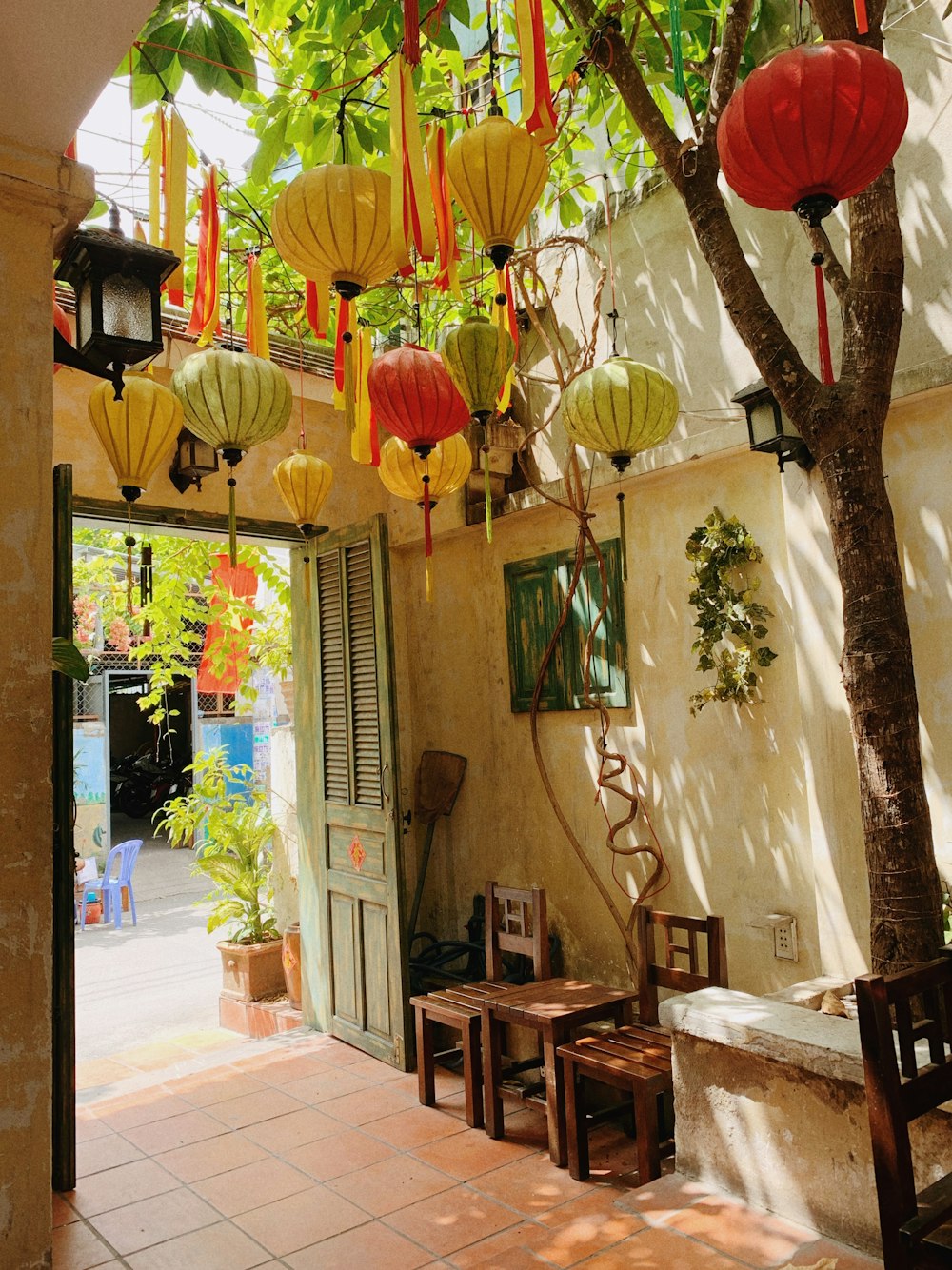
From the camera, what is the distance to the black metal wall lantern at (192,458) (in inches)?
177

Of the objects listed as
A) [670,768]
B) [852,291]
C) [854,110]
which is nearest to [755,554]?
[670,768]


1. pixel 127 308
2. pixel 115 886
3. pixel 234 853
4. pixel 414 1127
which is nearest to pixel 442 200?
pixel 127 308

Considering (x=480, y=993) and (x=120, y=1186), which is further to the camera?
(x=480, y=993)

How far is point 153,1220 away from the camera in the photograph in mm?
3166

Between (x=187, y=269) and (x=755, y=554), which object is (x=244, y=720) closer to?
(x=187, y=269)

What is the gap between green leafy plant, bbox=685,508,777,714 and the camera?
145 inches

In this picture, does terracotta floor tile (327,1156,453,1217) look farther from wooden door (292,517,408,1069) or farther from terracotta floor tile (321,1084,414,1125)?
wooden door (292,517,408,1069)

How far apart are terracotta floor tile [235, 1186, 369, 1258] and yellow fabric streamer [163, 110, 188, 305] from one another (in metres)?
3.04

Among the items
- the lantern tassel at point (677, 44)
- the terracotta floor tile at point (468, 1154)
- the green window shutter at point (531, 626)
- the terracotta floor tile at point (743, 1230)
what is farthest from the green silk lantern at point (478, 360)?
the terracotta floor tile at point (468, 1154)

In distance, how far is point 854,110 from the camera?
5.96 feet

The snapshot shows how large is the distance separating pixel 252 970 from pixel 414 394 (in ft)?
14.3

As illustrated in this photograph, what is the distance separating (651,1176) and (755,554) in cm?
227

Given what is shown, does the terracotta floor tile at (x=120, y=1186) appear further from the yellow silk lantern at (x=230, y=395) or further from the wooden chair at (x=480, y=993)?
the yellow silk lantern at (x=230, y=395)

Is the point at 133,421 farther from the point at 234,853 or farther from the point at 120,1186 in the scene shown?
the point at 234,853
